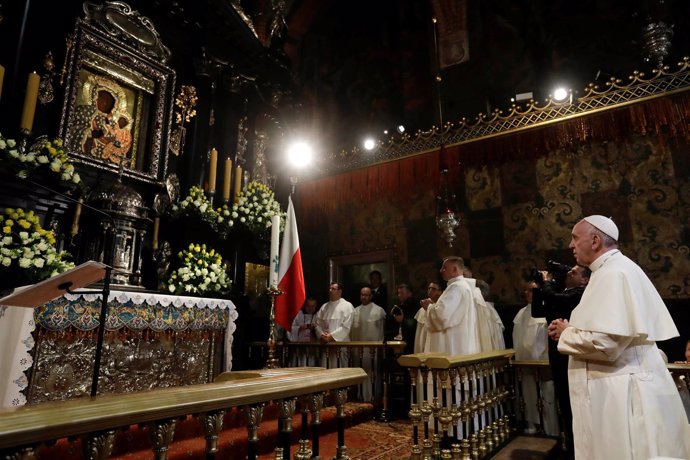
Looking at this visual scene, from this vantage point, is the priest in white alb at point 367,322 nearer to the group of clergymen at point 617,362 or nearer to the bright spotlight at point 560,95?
the bright spotlight at point 560,95

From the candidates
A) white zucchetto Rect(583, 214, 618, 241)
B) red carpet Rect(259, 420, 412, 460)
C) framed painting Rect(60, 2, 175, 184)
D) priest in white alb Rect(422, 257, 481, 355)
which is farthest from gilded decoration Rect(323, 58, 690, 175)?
red carpet Rect(259, 420, 412, 460)

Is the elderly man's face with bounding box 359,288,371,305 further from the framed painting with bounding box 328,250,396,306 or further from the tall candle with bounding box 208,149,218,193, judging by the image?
the tall candle with bounding box 208,149,218,193

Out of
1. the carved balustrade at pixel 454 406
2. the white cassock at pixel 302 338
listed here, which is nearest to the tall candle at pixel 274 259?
the carved balustrade at pixel 454 406

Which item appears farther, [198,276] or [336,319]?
[336,319]

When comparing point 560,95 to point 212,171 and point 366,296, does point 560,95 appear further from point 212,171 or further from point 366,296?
point 212,171

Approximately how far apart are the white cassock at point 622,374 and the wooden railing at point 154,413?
1.63 m

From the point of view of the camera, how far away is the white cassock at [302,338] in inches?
236

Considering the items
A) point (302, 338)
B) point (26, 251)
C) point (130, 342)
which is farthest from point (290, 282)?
point (302, 338)

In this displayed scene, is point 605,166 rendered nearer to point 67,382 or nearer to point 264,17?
point 264,17

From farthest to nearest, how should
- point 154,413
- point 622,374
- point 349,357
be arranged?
1. point 349,357
2. point 622,374
3. point 154,413

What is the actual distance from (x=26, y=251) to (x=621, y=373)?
4.55 meters

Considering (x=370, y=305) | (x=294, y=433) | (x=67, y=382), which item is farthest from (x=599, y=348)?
(x=370, y=305)

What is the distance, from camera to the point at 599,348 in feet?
8.02

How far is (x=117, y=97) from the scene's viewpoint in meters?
6.12
